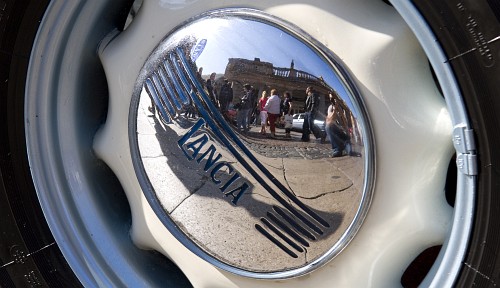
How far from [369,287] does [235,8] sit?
2.34 feet

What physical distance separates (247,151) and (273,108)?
12cm

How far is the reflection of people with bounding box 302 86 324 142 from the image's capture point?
122 centimetres

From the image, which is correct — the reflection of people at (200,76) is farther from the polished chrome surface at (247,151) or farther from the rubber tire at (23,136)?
the rubber tire at (23,136)

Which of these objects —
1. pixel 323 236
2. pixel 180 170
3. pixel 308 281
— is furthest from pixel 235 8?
pixel 308 281

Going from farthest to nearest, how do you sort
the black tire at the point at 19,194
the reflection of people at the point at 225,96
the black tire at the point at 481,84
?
the black tire at the point at 19,194
the reflection of people at the point at 225,96
the black tire at the point at 481,84

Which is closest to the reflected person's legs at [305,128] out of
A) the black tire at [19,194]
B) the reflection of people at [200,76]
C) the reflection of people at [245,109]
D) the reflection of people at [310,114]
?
the reflection of people at [310,114]

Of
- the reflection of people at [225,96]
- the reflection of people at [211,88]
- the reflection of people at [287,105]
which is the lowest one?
the reflection of people at [287,105]

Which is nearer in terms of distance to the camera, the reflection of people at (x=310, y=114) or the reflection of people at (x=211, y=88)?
the reflection of people at (x=310, y=114)

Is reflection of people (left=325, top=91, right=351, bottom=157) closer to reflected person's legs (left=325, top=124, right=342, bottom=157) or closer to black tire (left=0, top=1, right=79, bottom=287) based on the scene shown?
reflected person's legs (left=325, top=124, right=342, bottom=157)

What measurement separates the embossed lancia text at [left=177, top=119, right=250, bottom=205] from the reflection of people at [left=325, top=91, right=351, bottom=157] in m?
0.24

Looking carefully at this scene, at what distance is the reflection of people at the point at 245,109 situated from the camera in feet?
4.24

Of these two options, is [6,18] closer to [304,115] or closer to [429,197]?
[304,115]

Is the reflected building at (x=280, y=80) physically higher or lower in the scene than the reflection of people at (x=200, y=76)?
lower

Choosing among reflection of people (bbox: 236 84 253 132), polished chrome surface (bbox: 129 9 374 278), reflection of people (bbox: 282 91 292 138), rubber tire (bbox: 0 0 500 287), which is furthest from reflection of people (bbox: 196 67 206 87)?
rubber tire (bbox: 0 0 500 287)
